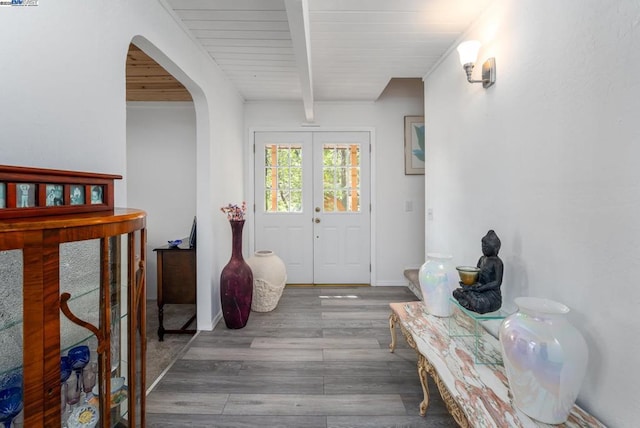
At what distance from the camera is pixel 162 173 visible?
3715mm

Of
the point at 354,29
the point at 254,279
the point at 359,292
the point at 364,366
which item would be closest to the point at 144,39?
the point at 354,29

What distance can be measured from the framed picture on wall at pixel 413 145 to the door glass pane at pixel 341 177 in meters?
0.65

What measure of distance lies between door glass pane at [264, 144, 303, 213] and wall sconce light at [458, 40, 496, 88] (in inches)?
93.8

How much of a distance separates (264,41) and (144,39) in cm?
98

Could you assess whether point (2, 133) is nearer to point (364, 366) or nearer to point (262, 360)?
point (262, 360)

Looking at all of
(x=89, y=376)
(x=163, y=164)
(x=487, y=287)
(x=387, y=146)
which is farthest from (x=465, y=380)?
(x=163, y=164)

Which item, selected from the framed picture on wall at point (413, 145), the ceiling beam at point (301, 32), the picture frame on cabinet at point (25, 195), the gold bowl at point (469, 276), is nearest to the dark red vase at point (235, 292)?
the ceiling beam at point (301, 32)

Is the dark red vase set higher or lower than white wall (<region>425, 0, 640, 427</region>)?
lower

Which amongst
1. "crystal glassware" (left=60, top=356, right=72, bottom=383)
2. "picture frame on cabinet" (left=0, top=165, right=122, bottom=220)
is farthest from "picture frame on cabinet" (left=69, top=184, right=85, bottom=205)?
"crystal glassware" (left=60, top=356, right=72, bottom=383)

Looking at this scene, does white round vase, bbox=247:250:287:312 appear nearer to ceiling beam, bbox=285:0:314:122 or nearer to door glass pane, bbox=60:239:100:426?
ceiling beam, bbox=285:0:314:122

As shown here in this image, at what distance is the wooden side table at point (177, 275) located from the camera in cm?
280

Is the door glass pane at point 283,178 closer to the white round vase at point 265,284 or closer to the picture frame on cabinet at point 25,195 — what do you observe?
the white round vase at point 265,284

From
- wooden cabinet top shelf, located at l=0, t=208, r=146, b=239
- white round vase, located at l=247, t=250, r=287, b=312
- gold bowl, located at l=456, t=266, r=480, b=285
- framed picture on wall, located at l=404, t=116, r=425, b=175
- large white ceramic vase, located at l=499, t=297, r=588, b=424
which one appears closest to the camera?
wooden cabinet top shelf, located at l=0, t=208, r=146, b=239

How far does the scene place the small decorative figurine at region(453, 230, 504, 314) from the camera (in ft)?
5.19
